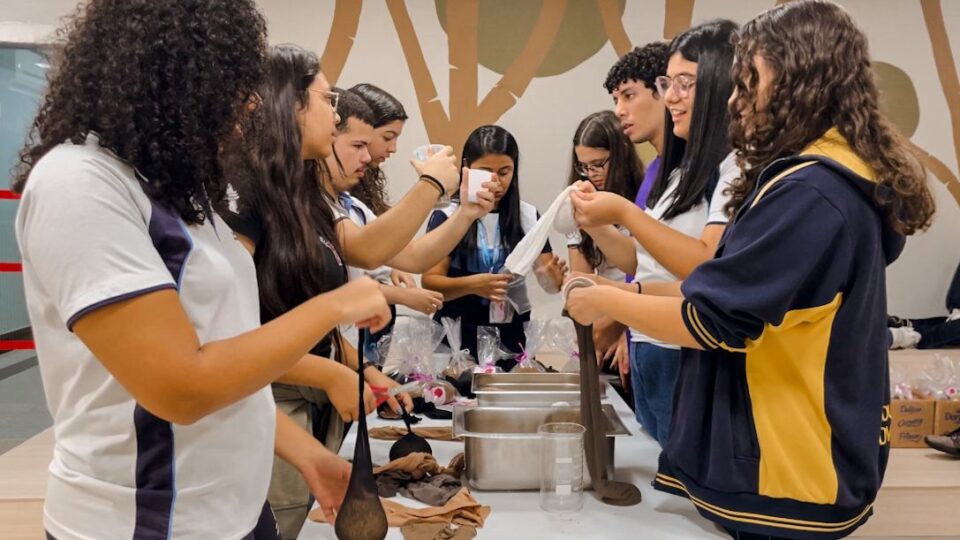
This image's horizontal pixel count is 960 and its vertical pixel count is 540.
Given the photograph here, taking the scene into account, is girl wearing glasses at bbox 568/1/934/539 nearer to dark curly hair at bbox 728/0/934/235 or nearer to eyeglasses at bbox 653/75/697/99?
dark curly hair at bbox 728/0/934/235

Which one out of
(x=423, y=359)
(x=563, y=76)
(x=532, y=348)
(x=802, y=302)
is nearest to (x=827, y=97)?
(x=802, y=302)

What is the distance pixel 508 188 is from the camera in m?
3.11

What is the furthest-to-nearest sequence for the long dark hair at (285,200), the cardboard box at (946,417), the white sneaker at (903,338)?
the white sneaker at (903,338) → the cardboard box at (946,417) → the long dark hair at (285,200)

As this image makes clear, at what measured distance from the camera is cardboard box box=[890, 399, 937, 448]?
8.85 feet

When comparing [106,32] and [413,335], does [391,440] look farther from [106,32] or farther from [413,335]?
[106,32]

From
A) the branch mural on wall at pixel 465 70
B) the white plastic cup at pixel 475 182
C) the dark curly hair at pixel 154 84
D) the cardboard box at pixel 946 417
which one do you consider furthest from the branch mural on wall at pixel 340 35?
the dark curly hair at pixel 154 84

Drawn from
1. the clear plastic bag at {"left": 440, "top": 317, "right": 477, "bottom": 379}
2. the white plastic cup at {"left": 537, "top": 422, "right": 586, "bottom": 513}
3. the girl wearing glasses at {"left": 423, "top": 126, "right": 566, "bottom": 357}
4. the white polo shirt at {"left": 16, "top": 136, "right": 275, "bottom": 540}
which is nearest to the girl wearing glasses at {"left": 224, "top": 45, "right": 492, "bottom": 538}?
the white plastic cup at {"left": 537, "top": 422, "right": 586, "bottom": 513}

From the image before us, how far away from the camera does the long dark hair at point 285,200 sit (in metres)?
1.50

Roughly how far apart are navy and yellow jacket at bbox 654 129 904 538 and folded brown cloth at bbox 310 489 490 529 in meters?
0.42

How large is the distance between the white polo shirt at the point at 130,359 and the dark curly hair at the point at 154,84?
3 centimetres

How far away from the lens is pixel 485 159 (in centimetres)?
301

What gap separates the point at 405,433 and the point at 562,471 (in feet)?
1.98

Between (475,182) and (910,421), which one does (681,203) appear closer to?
(475,182)

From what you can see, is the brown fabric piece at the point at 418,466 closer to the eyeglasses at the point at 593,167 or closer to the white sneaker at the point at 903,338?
the eyeglasses at the point at 593,167
